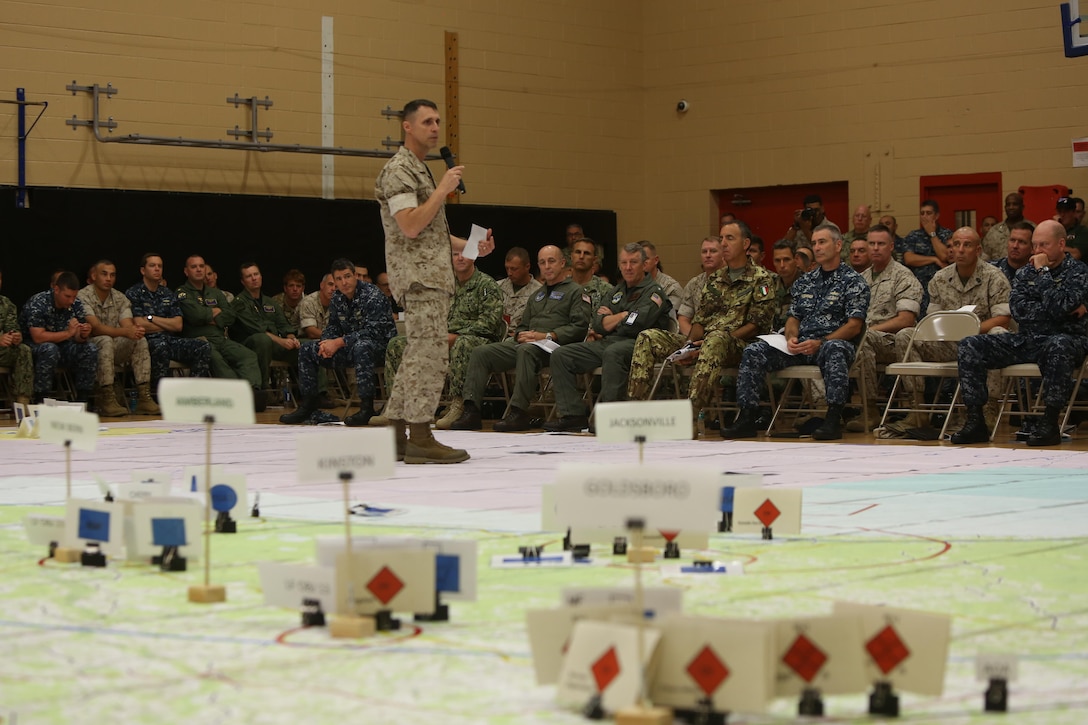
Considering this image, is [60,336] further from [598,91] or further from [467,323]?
[598,91]

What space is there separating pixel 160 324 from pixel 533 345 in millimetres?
3695

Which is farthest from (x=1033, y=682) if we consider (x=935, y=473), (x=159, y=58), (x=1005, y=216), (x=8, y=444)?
(x=159, y=58)

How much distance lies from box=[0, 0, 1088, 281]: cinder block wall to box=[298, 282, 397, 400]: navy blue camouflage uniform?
272 centimetres

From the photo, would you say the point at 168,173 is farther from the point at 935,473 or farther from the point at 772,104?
the point at 935,473

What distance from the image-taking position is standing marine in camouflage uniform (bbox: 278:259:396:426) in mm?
10156

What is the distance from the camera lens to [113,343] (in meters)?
11.2

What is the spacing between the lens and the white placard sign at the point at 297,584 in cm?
260

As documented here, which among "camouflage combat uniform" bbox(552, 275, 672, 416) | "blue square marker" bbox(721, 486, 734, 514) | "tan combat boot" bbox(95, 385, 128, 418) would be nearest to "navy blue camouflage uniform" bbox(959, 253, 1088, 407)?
"camouflage combat uniform" bbox(552, 275, 672, 416)

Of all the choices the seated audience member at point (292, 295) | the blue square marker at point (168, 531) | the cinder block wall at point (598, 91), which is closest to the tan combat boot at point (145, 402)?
the seated audience member at point (292, 295)

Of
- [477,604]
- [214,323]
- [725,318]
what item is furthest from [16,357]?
[477,604]

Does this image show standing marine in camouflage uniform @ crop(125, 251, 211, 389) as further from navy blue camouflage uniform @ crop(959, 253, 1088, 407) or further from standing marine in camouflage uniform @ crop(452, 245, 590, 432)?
navy blue camouflage uniform @ crop(959, 253, 1088, 407)

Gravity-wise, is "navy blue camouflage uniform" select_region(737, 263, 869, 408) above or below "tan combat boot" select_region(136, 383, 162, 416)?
above

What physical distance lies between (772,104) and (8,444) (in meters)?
8.75

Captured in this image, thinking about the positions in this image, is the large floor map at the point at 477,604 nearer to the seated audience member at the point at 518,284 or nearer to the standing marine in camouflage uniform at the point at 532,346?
the standing marine in camouflage uniform at the point at 532,346
